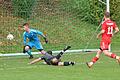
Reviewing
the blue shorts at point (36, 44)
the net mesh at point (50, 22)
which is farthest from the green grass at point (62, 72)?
the net mesh at point (50, 22)

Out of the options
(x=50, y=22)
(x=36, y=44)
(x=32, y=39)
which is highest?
(x=32, y=39)

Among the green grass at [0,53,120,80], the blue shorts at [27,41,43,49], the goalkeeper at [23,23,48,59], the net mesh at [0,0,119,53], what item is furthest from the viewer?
the net mesh at [0,0,119,53]

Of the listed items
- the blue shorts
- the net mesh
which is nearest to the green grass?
the blue shorts

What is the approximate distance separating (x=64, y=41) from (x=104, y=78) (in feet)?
42.6

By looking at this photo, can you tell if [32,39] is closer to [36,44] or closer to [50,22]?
[36,44]

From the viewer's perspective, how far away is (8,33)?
25.6m

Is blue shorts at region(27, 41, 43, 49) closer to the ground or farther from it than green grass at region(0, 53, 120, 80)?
closer to the ground

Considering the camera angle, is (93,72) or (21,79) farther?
(93,72)

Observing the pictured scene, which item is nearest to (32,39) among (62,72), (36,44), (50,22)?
(36,44)

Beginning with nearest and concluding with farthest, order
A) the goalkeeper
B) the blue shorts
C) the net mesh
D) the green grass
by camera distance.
Answer: the green grass → the goalkeeper → the blue shorts → the net mesh

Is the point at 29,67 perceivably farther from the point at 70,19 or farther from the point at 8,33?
the point at 70,19

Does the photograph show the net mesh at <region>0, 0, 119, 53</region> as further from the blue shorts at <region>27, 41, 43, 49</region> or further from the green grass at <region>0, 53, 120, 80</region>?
the green grass at <region>0, 53, 120, 80</region>

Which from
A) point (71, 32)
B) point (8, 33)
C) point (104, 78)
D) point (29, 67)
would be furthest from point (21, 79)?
point (71, 32)

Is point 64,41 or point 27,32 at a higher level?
point 27,32
